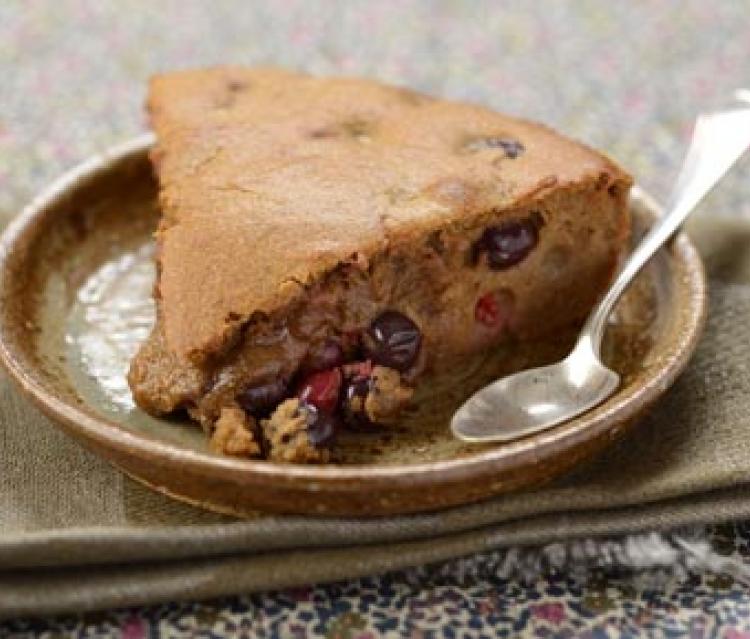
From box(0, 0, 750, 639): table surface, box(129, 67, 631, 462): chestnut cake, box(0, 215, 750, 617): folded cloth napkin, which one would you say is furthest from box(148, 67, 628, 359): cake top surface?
box(0, 0, 750, 639): table surface

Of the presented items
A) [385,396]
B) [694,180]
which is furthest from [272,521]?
[694,180]

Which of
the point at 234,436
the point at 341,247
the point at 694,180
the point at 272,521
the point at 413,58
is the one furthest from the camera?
the point at 413,58

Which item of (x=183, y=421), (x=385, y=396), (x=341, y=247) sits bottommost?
(x=183, y=421)

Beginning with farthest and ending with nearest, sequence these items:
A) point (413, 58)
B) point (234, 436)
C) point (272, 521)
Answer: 1. point (413, 58)
2. point (234, 436)
3. point (272, 521)

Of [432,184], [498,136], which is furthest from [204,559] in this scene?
[498,136]

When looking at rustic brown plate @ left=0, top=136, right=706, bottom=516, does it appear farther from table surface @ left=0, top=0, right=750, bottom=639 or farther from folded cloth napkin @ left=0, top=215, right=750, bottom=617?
table surface @ left=0, top=0, right=750, bottom=639

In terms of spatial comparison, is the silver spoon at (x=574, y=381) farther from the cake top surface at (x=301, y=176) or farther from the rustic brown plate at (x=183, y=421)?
the cake top surface at (x=301, y=176)

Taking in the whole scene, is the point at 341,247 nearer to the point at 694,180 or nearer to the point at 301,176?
the point at 301,176


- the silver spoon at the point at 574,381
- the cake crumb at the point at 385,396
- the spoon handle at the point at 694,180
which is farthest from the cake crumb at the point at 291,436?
the spoon handle at the point at 694,180
